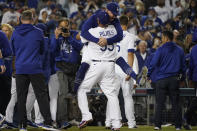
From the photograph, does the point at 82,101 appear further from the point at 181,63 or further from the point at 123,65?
the point at 181,63

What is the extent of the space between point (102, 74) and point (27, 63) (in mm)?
1464

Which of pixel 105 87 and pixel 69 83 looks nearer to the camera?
pixel 105 87

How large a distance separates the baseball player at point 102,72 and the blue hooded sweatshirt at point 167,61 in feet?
5.78

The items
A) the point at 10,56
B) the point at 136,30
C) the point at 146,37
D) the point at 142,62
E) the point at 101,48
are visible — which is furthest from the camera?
the point at 136,30

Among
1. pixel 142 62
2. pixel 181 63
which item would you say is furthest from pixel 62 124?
pixel 142 62

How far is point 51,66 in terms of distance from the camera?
1059 cm

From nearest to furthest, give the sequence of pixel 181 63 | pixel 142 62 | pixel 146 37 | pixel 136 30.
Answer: pixel 181 63 < pixel 142 62 < pixel 146 37 < pixel 136 30

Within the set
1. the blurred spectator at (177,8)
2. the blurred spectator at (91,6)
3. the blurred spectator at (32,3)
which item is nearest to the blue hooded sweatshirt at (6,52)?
the blurred spectator at (32,3)

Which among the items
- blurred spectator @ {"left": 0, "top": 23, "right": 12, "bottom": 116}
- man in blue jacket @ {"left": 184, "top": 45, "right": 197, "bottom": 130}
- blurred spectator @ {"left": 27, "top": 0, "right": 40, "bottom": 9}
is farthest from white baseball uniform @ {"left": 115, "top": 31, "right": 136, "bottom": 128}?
blurred spectator @ {"left": 27, "top": 0, "right": 40, "bottom": 9}

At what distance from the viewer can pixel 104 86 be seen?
974 centimetres

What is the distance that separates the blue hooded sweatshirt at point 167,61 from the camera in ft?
36.7

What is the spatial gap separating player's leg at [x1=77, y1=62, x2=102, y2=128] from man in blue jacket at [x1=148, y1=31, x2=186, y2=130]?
1.97 meters

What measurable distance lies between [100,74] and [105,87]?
0.28 m

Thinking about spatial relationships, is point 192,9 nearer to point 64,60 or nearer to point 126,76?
point 126,76
